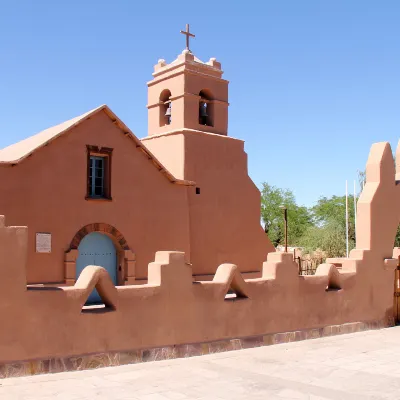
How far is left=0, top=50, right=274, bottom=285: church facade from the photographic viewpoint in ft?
46.5

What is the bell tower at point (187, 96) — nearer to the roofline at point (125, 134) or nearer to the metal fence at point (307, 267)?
the roofline at point (125, 134)

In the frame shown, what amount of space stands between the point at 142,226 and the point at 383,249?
6.77 metres

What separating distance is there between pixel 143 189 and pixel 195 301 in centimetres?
768

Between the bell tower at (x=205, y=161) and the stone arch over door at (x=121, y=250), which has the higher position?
the bell tower at (x=205, y=161)

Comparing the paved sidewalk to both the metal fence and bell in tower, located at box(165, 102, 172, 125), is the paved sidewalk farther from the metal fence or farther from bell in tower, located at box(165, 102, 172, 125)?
the metal fence

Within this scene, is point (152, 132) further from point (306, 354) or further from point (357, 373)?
point (357, 373)

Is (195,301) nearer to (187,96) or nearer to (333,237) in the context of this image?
(187,96)

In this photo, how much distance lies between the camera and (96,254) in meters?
15.4

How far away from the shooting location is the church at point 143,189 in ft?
46.4

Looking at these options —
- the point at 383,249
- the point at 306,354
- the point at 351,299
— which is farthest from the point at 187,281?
the point at 383,249

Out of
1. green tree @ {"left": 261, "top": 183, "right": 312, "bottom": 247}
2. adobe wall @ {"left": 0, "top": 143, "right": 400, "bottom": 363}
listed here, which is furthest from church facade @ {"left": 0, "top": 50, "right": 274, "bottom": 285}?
green tree @ {"left": 261, "top": 183, "right": 312, "bottom": 247}

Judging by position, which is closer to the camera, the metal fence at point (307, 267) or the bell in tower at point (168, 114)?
the bell in tower at point (168, 114)

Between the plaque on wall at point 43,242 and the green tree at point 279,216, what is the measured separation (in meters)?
30.5

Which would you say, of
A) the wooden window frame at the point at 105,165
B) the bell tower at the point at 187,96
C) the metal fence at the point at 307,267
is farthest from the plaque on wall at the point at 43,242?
the metal fence at the point at 307,267
